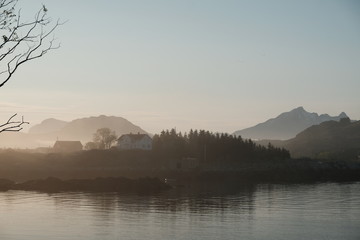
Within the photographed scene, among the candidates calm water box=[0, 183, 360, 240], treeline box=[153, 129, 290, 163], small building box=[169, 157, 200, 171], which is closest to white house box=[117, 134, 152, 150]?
treeline box=[153, 129, 290, 163]

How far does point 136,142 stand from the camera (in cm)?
17688

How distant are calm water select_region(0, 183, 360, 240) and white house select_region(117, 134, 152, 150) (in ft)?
299

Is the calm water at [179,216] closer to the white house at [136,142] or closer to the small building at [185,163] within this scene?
the small building at [185,163]

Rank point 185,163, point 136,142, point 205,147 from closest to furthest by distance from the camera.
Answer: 1. point 185,163
2. point 205,147
3. point 136,142

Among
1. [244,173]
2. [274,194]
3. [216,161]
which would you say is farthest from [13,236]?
[216,161]

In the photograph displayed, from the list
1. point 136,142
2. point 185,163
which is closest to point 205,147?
point 185,163

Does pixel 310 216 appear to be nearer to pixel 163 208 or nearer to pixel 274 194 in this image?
pixel 163 208

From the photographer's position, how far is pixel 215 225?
50.4 meters

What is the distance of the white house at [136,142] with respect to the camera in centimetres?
17625

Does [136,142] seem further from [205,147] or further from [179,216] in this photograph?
[179,216]

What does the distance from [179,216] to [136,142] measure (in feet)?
397

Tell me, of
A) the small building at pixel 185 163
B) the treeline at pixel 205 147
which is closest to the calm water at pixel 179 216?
the small building at pixel 185 163

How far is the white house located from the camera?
578 feet

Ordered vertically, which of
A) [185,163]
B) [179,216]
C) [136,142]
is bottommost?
[179,216]
